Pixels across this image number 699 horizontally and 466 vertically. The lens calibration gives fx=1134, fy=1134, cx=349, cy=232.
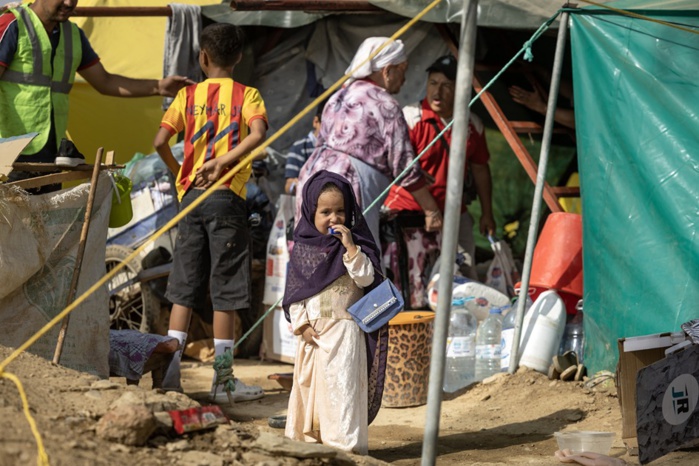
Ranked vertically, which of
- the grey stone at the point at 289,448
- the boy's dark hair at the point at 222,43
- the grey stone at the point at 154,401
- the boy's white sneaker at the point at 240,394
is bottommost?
the boy's white sneaker at the point at 240,394

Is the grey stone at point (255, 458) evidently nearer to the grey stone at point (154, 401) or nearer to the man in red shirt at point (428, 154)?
the grey stone at point (154, 401)

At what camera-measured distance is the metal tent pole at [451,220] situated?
3.61 metres

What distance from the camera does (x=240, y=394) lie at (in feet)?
21.0

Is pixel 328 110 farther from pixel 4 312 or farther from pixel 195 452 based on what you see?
pixel 195 452

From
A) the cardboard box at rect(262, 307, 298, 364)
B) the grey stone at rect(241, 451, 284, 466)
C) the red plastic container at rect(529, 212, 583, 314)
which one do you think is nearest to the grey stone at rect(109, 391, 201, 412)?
the grey stone at rect(241, 451, 284, 466)

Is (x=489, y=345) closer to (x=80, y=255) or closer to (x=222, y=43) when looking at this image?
(x=222, y=43)

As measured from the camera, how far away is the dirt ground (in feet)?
11.6

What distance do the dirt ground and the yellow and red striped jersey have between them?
1.28 meters

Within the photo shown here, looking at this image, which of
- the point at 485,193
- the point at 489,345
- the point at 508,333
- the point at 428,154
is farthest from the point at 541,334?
the point at 485,193

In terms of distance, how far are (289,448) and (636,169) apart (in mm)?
3094

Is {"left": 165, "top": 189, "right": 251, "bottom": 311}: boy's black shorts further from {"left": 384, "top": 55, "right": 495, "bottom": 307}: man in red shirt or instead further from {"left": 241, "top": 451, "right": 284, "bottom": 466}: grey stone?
{"left": 241, "top": 451, "right": 284, "bottom": 466}: grey stone

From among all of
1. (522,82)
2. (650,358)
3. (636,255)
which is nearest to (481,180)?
(522,82)

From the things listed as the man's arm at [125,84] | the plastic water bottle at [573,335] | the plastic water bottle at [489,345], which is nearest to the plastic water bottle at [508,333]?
the plastic water bottle at [489,345]

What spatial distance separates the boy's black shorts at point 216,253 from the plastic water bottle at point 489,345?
5.01ft
